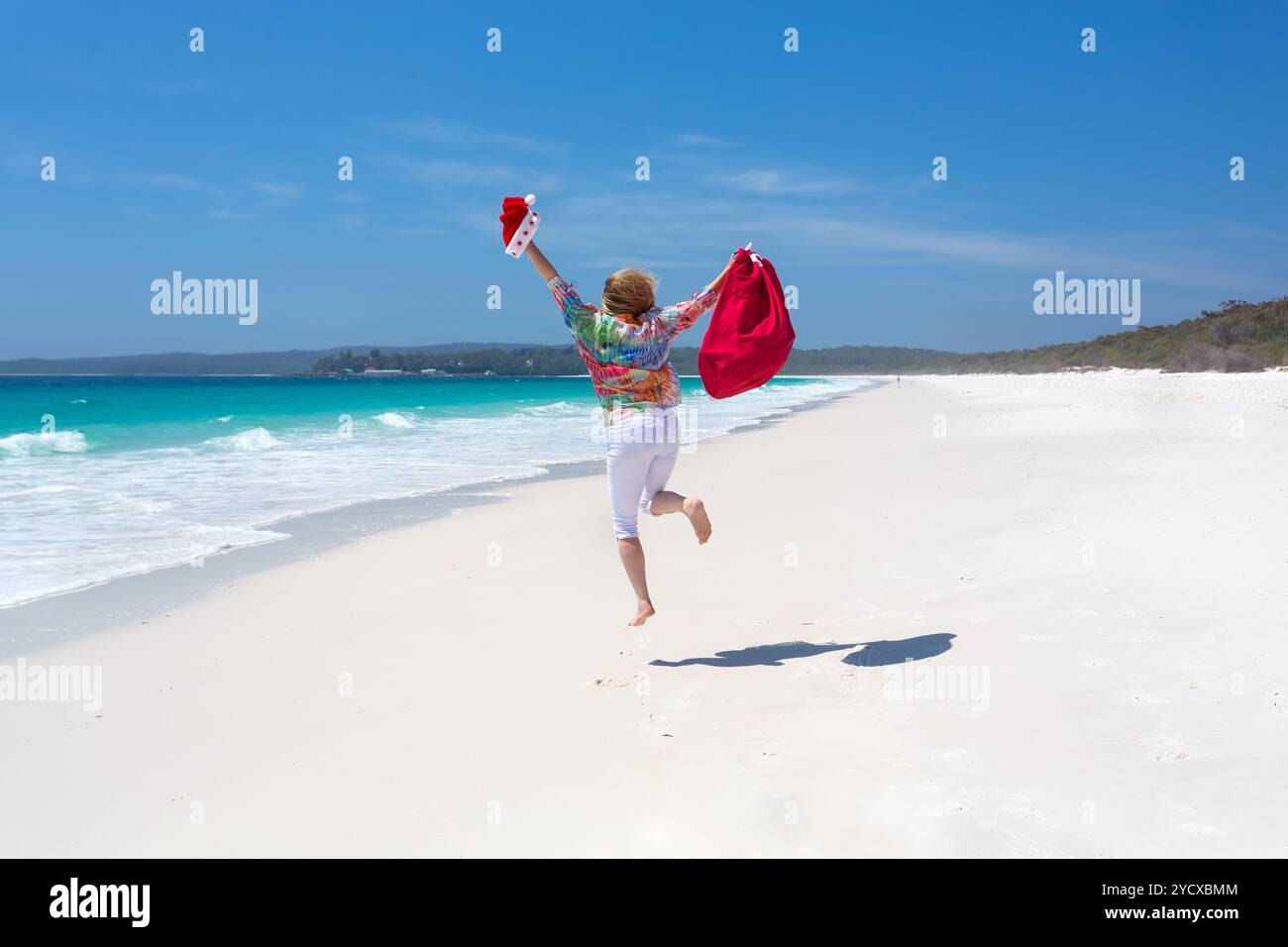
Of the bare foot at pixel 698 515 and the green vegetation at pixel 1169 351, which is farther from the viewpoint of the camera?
the green vegetation at pixel 1169 351

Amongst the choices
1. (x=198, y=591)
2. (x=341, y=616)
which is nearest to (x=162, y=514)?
(x=198, y=591)

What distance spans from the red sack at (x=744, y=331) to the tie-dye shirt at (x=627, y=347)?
16cm

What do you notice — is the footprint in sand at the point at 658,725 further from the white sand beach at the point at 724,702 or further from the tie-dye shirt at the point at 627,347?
the tie-dye shirt at the point at 627,347

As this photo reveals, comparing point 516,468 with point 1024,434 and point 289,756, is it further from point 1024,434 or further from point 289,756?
point 289,756

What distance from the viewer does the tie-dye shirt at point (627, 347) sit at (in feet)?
14.9

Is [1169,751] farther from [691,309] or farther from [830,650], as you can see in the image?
[691,309]

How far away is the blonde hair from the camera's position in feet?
14.9

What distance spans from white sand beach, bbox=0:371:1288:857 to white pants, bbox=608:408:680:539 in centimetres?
67

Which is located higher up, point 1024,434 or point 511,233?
point 511,233

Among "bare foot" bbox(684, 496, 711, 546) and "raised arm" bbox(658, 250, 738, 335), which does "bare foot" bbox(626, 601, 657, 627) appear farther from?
"raised arm" bbox(658, 250, 738, 335)

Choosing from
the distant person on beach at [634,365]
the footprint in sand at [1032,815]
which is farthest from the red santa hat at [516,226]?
the footprint in sand at [1032,815]

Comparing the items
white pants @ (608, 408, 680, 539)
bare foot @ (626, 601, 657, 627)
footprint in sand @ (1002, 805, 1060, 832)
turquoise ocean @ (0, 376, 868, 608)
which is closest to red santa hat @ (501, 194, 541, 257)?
white pants @ (608, 408, 680, 539)
